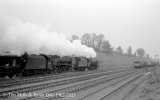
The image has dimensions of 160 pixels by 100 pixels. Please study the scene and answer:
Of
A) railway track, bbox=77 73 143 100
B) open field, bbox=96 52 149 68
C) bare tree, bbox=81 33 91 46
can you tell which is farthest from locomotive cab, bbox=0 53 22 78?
bare tree, bbox=81 33 91 46

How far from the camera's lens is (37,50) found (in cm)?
2327

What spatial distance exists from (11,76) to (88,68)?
2222 cm

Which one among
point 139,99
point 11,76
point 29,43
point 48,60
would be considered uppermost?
point 29,43

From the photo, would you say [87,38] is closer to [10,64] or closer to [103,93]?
[10,64]

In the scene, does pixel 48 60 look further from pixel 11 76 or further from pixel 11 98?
pixel 11 98

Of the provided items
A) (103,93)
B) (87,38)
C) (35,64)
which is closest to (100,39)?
(87,38)

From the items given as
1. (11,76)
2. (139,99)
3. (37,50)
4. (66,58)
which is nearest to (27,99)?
(139,99)

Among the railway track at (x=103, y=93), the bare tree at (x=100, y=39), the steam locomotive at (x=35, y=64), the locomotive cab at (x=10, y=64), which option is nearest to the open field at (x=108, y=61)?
the bare tree at (x=100, y=39)

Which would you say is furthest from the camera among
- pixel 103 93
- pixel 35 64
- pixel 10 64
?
pixel 35 64

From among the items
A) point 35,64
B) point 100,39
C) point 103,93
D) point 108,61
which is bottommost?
point 103,93

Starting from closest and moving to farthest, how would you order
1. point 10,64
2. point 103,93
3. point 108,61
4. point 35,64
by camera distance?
point 103,93
point 10,64
point 35,64
point 108,61

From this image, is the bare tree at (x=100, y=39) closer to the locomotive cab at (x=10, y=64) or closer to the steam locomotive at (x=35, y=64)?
the steam locomotive at (x=35, y=64)

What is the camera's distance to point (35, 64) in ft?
71.9

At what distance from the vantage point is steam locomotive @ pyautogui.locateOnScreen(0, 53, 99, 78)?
17.7 meters
